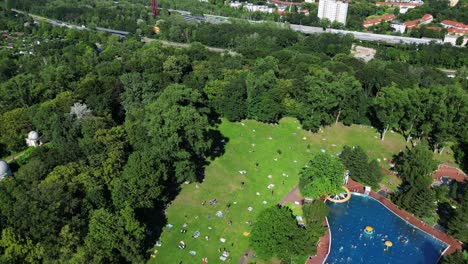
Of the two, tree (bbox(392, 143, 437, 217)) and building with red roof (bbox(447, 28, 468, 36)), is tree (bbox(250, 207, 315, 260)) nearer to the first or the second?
tree (bbox(392, 143, 437, 217))

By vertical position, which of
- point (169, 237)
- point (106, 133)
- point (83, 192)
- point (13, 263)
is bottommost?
point (169, 237)

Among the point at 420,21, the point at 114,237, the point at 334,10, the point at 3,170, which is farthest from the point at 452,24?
the point at 3,170

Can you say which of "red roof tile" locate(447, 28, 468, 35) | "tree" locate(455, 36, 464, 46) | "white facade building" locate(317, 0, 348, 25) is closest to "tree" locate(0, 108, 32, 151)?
"white facade building" locate(317, 0, 348, 25)

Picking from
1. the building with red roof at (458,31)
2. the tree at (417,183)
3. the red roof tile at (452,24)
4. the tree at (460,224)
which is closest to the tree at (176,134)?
the tree at (417,183)

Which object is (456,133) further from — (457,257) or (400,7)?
(400,7)

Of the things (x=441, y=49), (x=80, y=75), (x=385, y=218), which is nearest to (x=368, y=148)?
(x=385, y=218)

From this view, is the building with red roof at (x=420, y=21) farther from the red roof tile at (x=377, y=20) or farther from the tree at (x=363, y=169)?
the tree at (x=363, y=169)

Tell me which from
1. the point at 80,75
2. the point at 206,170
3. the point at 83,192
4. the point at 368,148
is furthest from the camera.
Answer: the point at 80,75

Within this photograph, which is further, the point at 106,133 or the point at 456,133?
the point at 456,133

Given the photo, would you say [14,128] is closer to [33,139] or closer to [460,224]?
[33,139]
